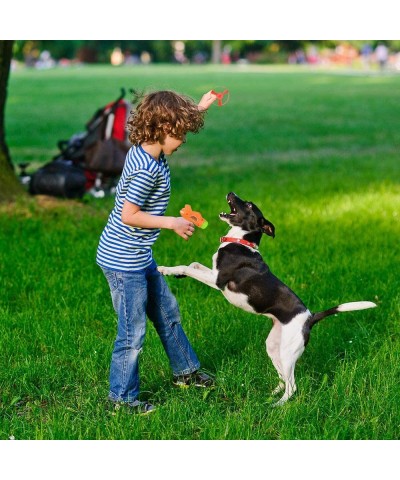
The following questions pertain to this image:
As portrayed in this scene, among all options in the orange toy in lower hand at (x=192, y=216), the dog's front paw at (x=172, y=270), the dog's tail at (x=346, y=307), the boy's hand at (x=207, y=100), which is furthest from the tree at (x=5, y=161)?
the dog's tail at (x=346, y=307)

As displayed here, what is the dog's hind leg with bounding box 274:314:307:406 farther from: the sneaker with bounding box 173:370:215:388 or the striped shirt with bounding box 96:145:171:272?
the striped shirt with bounding box 96:145:171:272

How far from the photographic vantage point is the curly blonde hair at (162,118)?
13.9ft

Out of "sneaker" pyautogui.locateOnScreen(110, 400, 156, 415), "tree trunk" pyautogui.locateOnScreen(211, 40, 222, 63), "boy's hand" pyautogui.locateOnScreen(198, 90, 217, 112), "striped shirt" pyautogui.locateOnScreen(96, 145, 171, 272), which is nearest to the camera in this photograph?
"striped shirt" pyautogui.locateOnScreen(96, 145, 171, 272)

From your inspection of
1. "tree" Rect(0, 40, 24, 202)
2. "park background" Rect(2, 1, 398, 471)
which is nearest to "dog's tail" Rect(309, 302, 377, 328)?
"park background" Rect(2, 1, 398, 471)

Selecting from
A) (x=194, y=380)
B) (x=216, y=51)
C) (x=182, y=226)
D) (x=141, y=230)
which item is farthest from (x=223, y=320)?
(x=216, y=51)

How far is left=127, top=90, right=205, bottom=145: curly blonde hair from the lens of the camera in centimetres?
423

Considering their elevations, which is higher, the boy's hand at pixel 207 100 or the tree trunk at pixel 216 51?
the boy's hand at pixel 207 100

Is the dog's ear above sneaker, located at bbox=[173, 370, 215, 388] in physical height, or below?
Result: above

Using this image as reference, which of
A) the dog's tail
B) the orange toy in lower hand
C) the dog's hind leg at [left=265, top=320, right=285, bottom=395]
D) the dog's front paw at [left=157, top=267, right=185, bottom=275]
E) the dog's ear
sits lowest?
the dog's hind leg at [left=265, top=320, right=285, bottom=395]

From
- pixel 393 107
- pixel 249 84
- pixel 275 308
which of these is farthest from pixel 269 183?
pixel 249 84

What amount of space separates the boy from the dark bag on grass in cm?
501

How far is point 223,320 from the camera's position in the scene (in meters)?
5.65

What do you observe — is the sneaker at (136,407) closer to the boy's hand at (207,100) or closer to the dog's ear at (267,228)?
the dog's ear at (267,228)

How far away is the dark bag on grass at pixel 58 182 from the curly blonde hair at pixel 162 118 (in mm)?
5307
